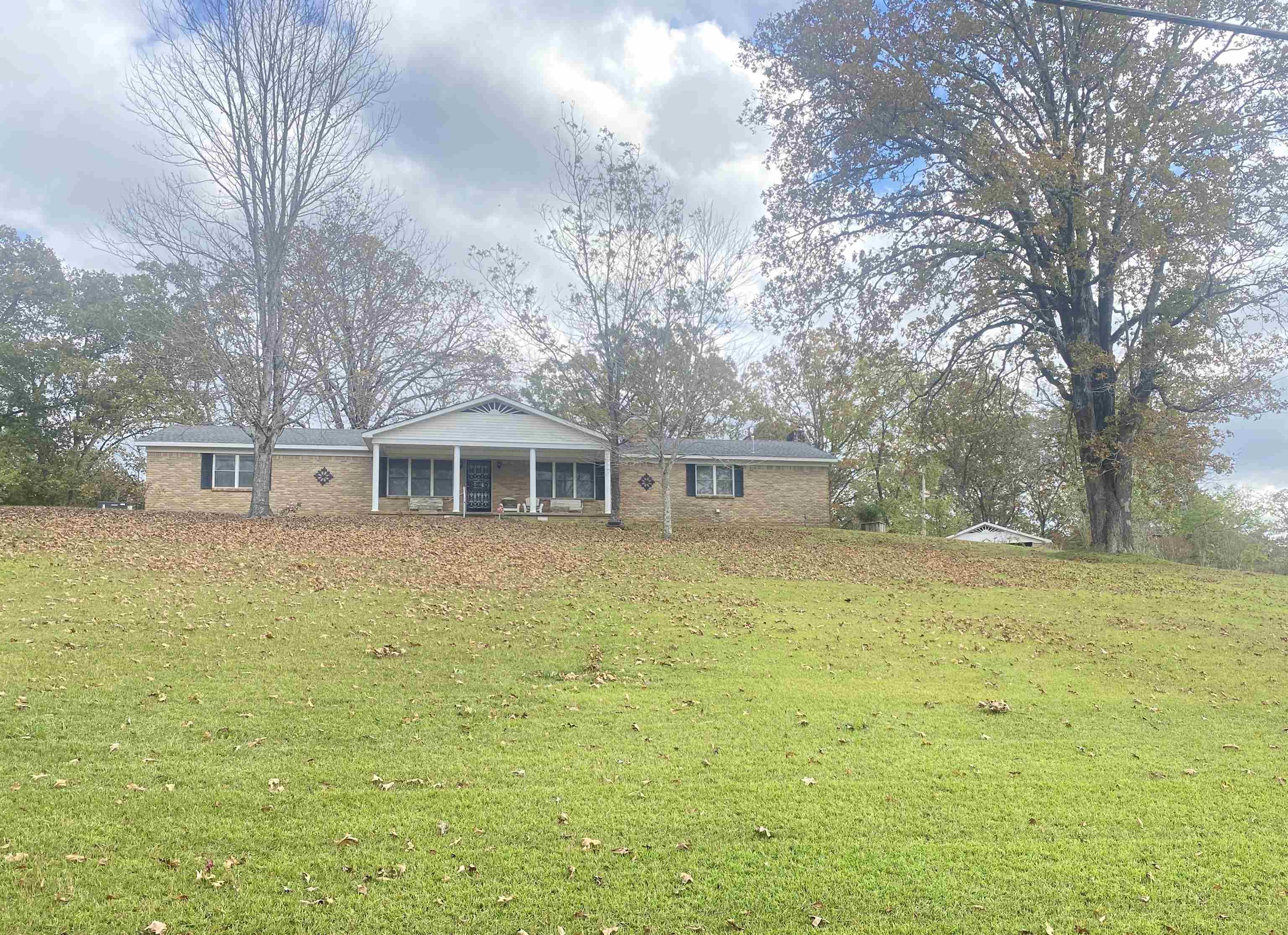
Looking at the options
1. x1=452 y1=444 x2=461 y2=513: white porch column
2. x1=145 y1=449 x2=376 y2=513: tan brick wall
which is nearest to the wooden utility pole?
x1=452 y1=444 x2=461 y2=513: white porch column

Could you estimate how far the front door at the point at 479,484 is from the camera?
27.8m

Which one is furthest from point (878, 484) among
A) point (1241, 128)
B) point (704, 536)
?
point (1241, 128)

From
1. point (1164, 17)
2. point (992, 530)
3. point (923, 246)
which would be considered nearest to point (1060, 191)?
point (923, 246)

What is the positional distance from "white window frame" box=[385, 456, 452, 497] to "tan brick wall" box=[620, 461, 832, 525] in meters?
→ 5.95

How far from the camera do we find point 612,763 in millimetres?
5902

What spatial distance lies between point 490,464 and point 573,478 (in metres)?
2.92

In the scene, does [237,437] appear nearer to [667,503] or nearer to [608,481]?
[608,481]

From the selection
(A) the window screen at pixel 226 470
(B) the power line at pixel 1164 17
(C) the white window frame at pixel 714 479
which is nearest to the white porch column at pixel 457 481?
(A) the window screen at pixel 226 470

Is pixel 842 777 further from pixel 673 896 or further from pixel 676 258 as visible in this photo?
pixel 676 258

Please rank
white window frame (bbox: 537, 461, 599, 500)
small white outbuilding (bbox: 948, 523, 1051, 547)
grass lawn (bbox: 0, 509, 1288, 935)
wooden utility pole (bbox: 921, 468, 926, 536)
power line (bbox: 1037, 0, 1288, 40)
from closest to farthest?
grass lawn (bbox: 0, 509, 1288, 935), power line (bbox: 1037, 0, 1288, 40), white window frame (bbox: 537, 461, 599, 500), small white outbuilding (bbox: 948, 523, 1051, 547), wooden utility pole (bbox: 921, 468, 926, 536)

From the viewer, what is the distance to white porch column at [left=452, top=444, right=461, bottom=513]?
25.4m

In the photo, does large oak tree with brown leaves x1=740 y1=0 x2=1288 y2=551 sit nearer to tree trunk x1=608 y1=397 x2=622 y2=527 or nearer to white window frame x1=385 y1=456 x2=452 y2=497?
tree trunk x1=608 y1=397 x2=622 y2=527

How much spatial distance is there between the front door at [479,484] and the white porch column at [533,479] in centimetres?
155

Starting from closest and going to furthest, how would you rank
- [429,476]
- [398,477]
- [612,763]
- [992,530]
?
[612,763], [398,477], [429,476], [992,530]
